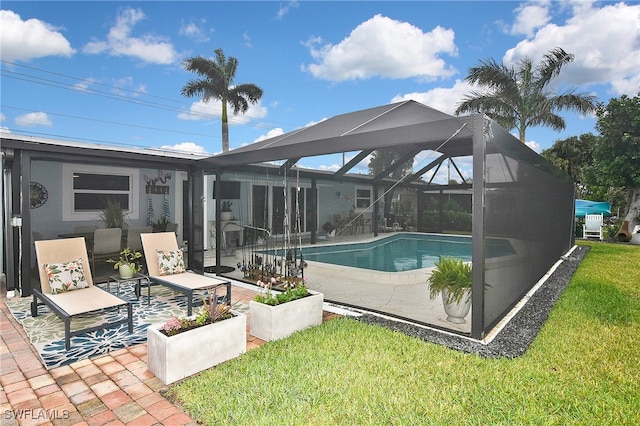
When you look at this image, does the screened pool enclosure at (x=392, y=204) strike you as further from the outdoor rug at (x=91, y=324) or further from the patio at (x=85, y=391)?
the patio at (x=85, y=391)

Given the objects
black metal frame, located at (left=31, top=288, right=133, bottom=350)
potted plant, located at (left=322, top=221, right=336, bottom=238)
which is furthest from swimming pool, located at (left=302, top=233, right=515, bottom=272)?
black metal frame, located at (left=31, top=288, right=133, bottom=350)

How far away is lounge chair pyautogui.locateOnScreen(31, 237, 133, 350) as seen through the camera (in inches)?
167

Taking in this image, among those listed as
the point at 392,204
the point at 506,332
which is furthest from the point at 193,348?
the point at 392,204

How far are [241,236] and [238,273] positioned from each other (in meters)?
0.79

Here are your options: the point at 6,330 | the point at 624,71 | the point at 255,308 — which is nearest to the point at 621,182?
the point at 624,71

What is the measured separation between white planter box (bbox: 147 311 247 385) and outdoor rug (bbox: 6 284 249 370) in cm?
101

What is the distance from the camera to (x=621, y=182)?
49.5 ft

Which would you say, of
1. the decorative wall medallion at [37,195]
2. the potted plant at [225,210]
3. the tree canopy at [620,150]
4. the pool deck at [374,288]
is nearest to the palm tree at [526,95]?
the tree canopy at [620,150]

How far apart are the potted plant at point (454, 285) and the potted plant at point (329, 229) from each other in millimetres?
3107

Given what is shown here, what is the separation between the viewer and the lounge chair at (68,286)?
167 inches

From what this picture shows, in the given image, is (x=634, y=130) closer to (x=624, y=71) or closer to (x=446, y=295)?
(x=624, y=71)

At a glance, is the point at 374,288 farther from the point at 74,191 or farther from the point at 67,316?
the point at 74,191

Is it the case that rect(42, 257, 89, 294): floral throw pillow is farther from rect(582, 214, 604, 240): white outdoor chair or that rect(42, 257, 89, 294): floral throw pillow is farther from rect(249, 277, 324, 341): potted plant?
rect(582, 214, 604, 240): white outdoor chair

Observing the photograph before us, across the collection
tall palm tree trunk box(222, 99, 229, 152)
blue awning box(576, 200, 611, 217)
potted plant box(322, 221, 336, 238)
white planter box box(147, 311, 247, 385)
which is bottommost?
white planter box box(147, 311, 247, 385)
